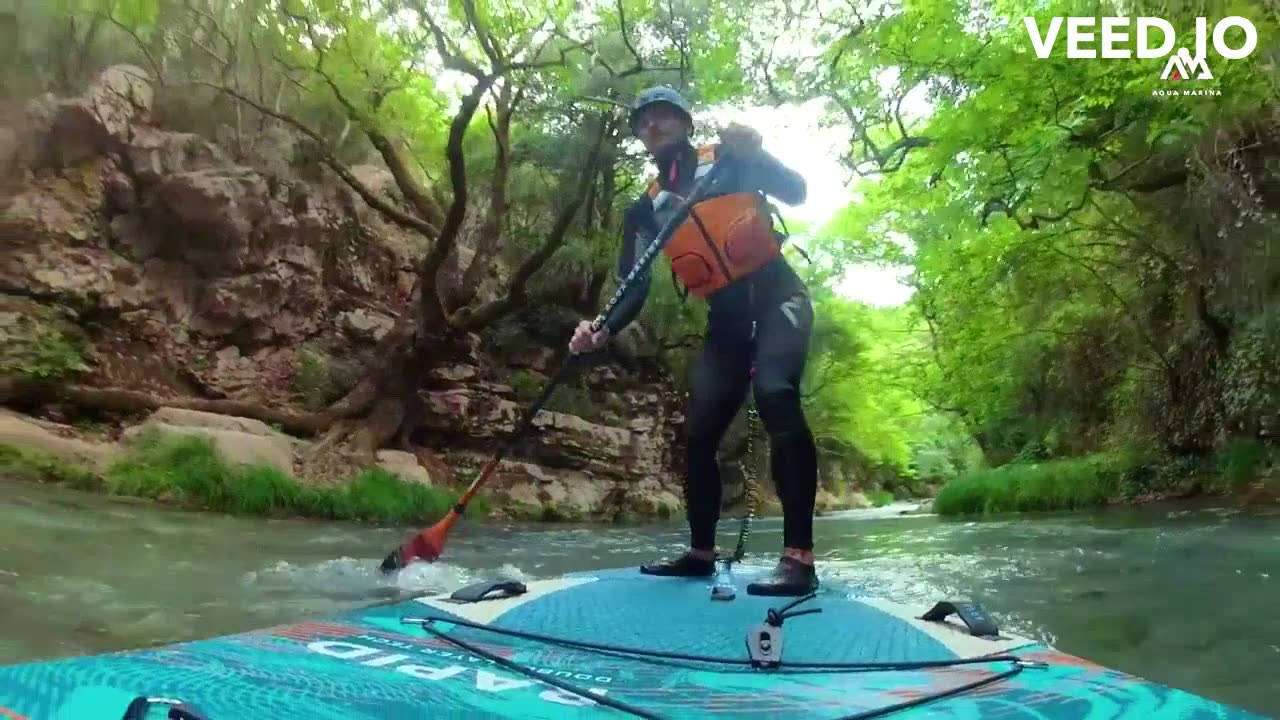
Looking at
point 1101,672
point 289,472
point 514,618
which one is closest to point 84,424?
point 289,472

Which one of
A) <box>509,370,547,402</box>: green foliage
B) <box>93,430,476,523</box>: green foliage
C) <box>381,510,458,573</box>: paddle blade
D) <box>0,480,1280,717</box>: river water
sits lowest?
<box>0,480,1280,717</box>: river water

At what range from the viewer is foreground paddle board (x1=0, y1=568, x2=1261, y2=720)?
1.17 meters

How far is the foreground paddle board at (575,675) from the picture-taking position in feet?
3.82

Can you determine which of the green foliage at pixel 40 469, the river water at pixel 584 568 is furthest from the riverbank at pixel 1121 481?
the green foliage at pixel 40 469

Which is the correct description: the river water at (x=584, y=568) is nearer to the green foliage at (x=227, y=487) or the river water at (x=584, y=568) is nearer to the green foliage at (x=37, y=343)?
the green foliage at (x=227, y=487)

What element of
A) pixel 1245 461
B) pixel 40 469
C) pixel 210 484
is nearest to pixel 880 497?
pixel 1245 461

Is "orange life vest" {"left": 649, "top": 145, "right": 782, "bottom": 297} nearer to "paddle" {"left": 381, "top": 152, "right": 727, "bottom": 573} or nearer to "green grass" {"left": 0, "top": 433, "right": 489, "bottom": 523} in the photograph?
"paddle" {"left": 381, "top": 152, "right": 727, "bottom": 573}

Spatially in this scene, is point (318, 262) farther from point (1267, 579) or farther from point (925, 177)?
point (1267, 579)

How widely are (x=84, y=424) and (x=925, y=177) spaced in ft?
29.3

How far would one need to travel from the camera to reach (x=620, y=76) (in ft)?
30.8

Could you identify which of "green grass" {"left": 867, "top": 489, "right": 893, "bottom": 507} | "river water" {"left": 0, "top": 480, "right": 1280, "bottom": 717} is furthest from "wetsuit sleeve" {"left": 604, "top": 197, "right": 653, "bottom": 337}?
"green grass" {"left": 867, "top": 489, "right": 893, "bottom": 507}

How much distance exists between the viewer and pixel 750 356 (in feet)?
9.20

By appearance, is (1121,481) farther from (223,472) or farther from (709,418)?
(223,472)

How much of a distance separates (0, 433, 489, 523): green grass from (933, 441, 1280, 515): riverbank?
24.1 feet
